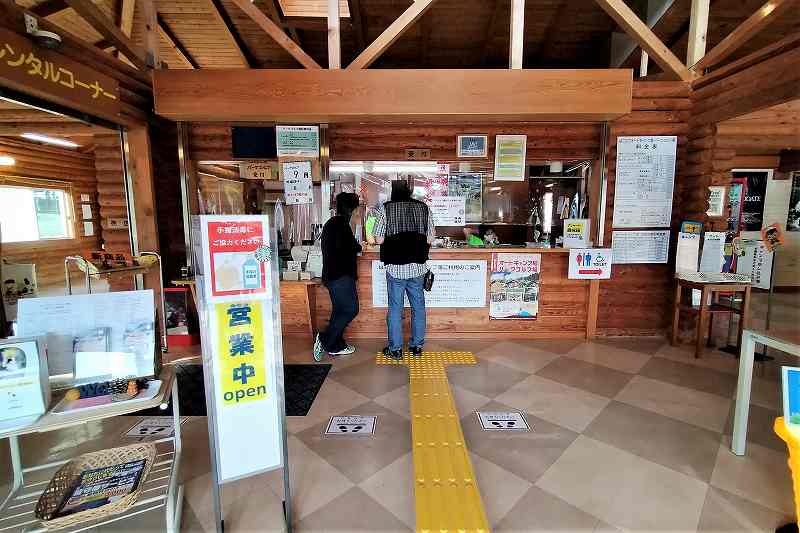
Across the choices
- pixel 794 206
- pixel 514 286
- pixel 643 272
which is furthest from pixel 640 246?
pixel 794 206

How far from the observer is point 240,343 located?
1.56m

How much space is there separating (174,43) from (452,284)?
582 cm

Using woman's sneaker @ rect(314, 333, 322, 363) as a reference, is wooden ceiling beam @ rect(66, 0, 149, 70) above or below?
above

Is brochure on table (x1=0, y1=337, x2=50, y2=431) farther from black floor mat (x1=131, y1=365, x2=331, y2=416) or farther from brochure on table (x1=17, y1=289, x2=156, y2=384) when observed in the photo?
black floor mat (x1=131, y1=365, x2=331, y2=416)

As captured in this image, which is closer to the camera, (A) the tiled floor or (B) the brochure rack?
(B) the brochure rack

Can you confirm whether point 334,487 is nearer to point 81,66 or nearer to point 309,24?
point 81,66

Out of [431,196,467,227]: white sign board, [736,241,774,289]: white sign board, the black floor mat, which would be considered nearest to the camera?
the black floor mat

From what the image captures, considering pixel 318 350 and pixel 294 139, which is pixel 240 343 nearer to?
pixel 318 350

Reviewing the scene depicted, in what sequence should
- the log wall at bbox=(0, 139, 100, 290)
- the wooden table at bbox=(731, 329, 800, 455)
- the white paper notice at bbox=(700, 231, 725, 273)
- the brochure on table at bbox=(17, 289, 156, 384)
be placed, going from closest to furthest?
the brochure on table at bbox=(17, 289, 156, 384) → the wooden table at bbox=(731, 329, 800, 455) → the white paper notice at bbox=(700, 231, 725, 273) → the log wall at bbox=(0, 139, 100, 290)

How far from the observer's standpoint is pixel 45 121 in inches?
147

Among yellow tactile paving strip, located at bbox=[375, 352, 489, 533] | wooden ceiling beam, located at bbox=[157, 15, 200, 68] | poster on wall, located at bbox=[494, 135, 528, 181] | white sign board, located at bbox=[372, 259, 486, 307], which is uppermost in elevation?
wooden ceiling beam, located at bbox=[157, 15, 200, 68]

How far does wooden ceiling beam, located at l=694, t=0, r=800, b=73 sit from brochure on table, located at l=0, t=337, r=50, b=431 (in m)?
5.57

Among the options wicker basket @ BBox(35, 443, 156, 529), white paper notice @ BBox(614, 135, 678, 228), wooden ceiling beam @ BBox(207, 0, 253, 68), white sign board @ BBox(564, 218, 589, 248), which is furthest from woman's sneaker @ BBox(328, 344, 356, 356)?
wooden ceiling beam @ BBox(207, 0, 253, 68)

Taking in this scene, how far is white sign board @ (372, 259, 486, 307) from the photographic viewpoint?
420cm
